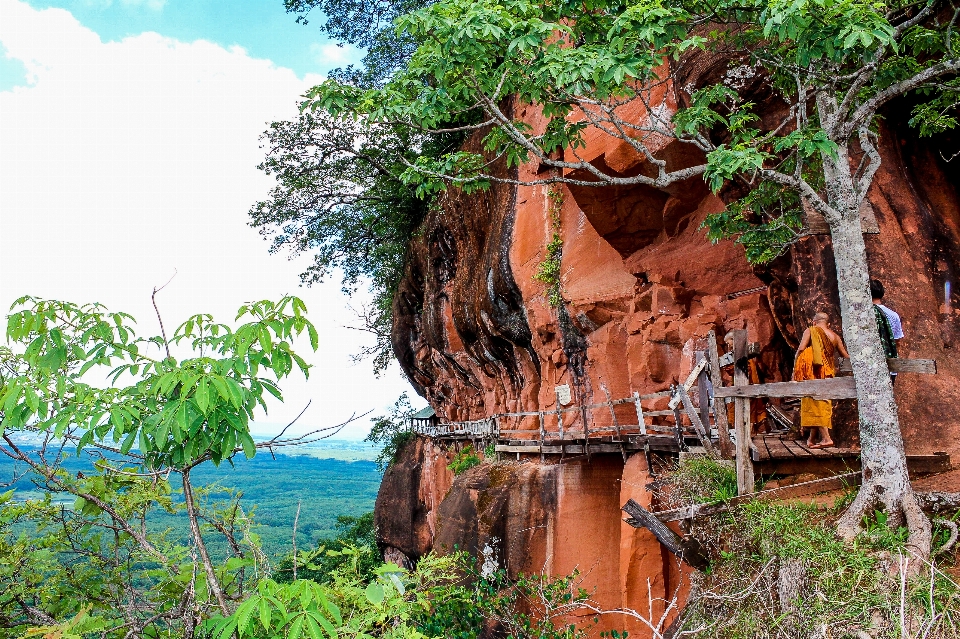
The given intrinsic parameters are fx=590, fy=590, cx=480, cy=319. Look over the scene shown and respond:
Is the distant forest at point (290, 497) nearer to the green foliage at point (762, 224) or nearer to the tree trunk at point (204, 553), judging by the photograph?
the tree trunk at point (204, 553)

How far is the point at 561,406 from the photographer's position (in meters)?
13.1

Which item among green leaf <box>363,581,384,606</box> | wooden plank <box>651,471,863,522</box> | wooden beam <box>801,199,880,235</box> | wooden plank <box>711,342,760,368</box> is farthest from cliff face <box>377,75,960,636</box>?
green leaf <box>363,581,384,606</box>

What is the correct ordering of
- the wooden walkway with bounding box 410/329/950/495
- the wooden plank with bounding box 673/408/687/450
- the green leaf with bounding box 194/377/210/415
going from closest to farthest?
the green leaf with bounding box 194/377/210/415 < the wooden walkway with bounding box 410/329/950/495 < the wooden plank with bounding box 673/408/687/450

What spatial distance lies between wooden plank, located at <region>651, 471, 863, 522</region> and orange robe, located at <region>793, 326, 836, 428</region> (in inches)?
32.7

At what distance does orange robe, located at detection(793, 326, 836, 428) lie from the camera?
19.6 ft

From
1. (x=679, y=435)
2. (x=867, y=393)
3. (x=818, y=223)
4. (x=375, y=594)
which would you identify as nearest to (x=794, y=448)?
(x=867, y=393)

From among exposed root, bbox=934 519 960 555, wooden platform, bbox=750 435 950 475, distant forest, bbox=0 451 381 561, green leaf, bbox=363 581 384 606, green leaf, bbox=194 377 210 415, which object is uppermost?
green leaf, bbox=194 377 210 415

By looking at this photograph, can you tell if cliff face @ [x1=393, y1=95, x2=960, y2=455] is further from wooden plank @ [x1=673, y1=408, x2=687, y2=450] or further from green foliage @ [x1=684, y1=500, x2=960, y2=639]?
green foliage @ [x1=684, y1=500, x2=960, y2=639]

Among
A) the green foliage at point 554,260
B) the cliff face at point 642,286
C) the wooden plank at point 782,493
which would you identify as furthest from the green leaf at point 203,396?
the green foliage at point 554,260

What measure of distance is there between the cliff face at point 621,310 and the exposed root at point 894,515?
79.4 inches

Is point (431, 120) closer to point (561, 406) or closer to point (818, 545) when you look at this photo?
point (818, 545)

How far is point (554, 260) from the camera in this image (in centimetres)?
1310

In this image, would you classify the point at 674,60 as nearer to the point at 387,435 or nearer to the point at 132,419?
the point at 132,419

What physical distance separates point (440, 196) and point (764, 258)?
1270cm
